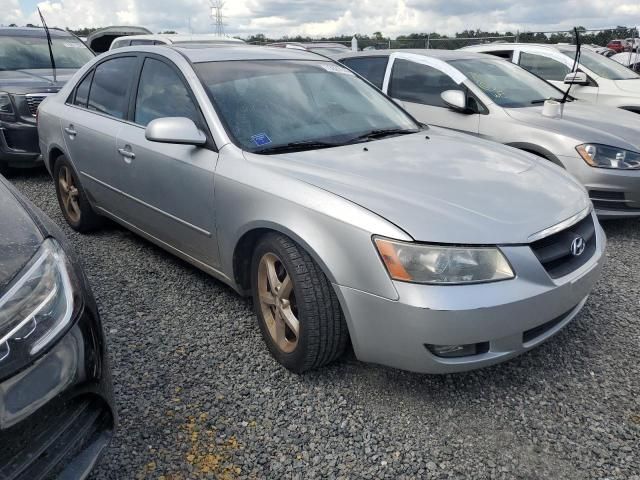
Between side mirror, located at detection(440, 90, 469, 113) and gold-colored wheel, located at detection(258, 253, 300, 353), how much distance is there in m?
3.11

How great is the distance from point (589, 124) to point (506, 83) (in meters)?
1.06

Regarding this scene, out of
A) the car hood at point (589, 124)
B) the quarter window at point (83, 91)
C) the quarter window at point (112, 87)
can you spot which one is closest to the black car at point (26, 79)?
the quarter window at point (83, 91)

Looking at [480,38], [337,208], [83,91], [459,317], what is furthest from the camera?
[480,38]

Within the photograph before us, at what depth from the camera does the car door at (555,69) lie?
7663 millimetres

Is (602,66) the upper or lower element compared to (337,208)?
lower

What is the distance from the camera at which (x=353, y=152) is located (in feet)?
9.62

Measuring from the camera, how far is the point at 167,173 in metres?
3.25

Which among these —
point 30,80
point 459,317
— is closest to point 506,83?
point 459,317

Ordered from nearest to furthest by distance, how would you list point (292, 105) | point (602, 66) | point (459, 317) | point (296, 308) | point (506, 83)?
point (459, 317)
point (296, 308)
point (292, 105)
point (506, 83)
point (602, 66)

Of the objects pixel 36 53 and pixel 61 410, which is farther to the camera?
pixel 36 53

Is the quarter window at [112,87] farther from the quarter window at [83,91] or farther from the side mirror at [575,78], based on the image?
the side mirror at [575,78]

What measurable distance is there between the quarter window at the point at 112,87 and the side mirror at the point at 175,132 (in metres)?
1.02

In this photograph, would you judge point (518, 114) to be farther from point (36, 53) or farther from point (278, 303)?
point (36, 53)

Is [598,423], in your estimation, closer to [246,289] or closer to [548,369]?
[548,369]
